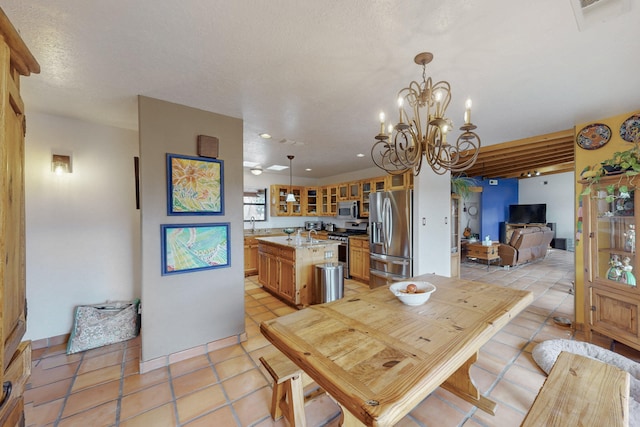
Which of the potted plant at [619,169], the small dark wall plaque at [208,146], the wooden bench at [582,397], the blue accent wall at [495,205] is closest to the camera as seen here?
the wooden bench at [582,397]

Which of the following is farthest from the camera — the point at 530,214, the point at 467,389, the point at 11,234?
the point at 530,214

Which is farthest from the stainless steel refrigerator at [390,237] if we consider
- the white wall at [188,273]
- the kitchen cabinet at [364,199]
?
the white wall at [188,273]

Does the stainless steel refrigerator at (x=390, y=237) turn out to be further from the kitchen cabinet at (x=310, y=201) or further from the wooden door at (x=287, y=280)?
the kitchen cabinet at (x=310, y=201)

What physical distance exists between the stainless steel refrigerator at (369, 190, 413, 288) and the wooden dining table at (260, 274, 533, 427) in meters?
2.09

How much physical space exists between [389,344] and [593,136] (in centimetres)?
340

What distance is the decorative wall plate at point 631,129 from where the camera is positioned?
93.3 inches

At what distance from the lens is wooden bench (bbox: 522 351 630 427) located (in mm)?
967

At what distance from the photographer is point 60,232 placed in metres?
2.54

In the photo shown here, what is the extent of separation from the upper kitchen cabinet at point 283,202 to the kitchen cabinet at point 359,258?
6.18 feet

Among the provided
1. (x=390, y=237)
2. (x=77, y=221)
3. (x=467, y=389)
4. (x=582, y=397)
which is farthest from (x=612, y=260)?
(x=77, y=221)

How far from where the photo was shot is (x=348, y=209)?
18.2 feet

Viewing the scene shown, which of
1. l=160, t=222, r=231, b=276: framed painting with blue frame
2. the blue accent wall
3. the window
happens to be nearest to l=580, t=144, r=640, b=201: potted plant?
l=160, t=222, r=231, b=276: framed painting with blue frame

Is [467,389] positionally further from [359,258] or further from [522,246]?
Answer: [522,246]

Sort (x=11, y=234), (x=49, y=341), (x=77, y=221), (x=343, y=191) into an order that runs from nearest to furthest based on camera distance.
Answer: (x=11, y=234), (x=49, y=341), (x=77, y=221), (x=343, y=191)
